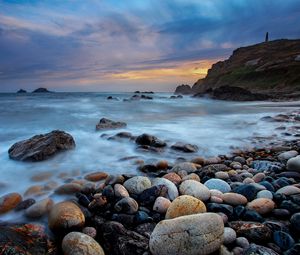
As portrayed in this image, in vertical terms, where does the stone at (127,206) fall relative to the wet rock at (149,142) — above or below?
below

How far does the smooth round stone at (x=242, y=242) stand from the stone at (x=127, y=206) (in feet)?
3.24

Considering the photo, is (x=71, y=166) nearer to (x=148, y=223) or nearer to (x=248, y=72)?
(x=148, y=223)

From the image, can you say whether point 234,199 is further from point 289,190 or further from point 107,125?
point 107,125

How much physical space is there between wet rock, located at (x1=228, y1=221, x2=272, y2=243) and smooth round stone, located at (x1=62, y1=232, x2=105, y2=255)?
113 cm

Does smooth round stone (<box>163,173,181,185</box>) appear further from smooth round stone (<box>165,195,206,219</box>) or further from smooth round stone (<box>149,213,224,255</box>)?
smooth round stone (<box>149,213,224,255</box>)

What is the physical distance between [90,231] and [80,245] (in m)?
0.30

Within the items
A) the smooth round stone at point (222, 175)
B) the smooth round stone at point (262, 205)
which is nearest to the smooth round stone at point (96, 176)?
the smooth round stone at point (222, 175)

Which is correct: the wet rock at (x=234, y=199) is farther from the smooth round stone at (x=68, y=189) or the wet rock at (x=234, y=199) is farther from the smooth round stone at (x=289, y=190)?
the smooth round stone at (x=68, y=189)

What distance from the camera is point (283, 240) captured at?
7.16 feet

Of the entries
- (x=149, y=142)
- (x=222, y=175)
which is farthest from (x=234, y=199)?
(x=149, y=142)

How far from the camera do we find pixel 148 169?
13.7 ft

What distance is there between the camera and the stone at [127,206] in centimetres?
272

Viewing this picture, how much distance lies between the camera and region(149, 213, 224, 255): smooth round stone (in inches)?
78.9

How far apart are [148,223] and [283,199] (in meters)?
1.35
